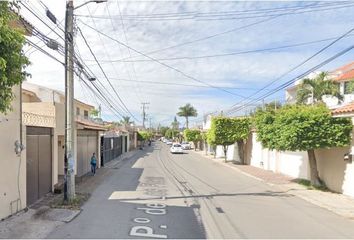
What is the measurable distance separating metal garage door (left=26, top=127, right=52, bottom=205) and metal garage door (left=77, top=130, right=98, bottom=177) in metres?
6.89

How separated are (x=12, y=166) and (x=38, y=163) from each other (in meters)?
3.42

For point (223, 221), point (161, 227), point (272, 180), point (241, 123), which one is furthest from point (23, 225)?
point (241, 123)

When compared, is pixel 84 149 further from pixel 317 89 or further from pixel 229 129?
pixel 317 89

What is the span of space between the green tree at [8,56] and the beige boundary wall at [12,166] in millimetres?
4535

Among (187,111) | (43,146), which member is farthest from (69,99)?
(187,111)

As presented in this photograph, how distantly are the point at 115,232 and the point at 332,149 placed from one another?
40.6ft

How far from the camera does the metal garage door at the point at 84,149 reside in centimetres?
2450

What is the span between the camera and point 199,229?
1074 centimetres

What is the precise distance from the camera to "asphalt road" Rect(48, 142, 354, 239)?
10367 millimetres

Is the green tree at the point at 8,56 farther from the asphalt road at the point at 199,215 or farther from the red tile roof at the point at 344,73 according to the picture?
the red tile roof at the point at 344,73

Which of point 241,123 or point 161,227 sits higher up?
point 241,123

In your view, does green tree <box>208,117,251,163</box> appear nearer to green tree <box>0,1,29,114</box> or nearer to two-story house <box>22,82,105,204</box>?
two-story house <box>22,82,105,204</box>

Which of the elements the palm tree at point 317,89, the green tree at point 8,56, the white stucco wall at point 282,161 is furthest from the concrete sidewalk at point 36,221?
the palm tree at point 317,89

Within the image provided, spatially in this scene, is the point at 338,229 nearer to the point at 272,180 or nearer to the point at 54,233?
the point at 54,233
